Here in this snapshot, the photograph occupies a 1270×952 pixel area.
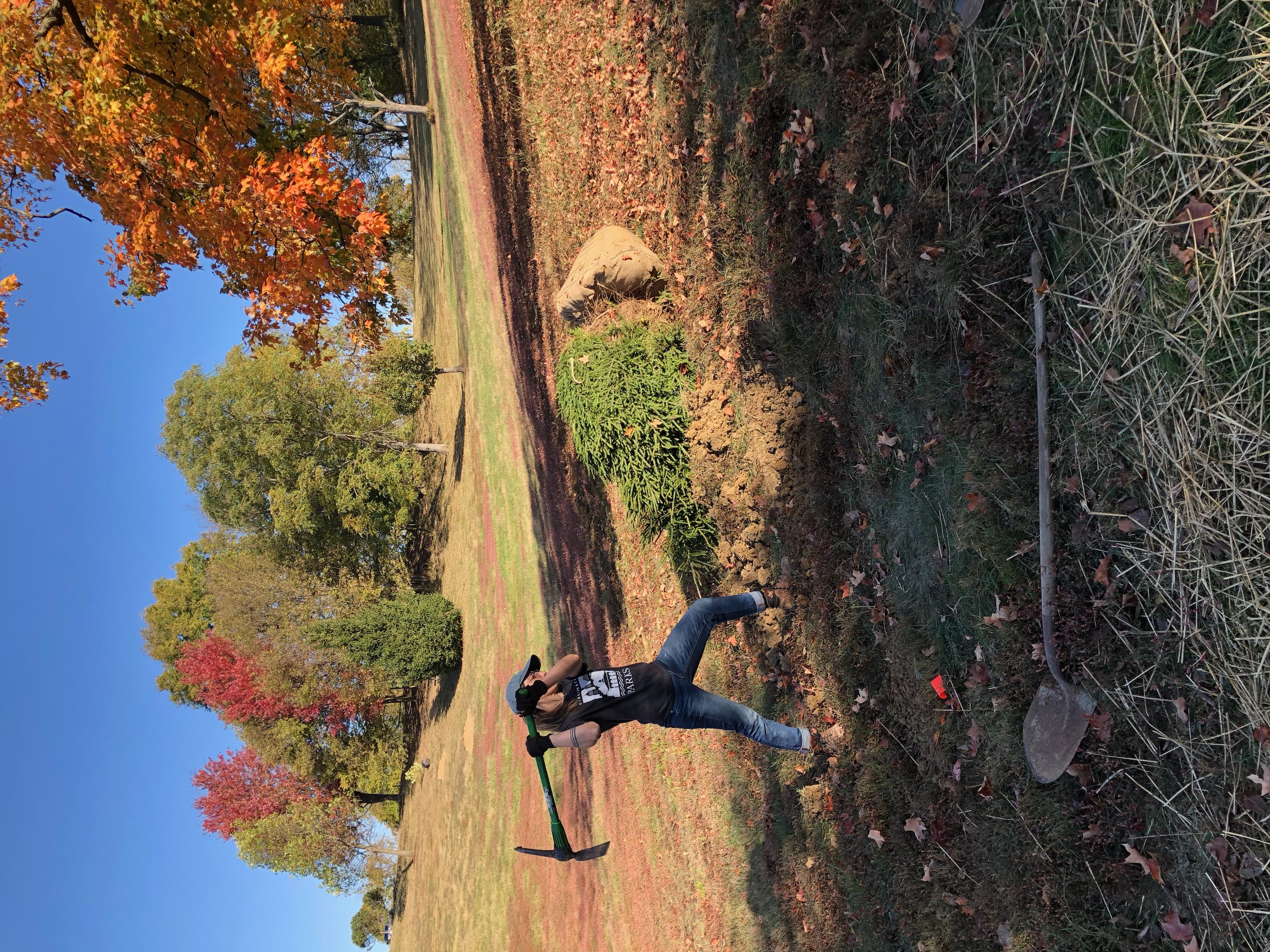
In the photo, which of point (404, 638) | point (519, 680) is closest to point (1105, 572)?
point (519, 680)

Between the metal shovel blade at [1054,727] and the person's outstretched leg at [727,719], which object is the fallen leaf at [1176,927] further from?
the person's outstretched leg at [727,719]

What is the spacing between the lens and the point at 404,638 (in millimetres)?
17250

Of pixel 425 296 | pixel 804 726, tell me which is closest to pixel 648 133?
pixel 804 726

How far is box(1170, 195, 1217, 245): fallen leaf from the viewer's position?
9.60 ft

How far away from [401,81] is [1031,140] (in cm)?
2375

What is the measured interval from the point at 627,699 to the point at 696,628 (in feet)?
2.53

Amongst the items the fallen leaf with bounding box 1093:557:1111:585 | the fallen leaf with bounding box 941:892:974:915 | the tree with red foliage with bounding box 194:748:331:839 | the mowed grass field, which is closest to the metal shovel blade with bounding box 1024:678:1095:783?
the fallen leaf with bounding box 1093:557:1111:585

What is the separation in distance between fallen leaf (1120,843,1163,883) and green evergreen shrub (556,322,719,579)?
4.41m

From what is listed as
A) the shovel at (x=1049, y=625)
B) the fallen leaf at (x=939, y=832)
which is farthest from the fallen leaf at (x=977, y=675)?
the fallen leaf at (x=939, y=832)

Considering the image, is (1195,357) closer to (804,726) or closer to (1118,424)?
(1118,424)

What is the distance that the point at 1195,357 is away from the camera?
10.1ft

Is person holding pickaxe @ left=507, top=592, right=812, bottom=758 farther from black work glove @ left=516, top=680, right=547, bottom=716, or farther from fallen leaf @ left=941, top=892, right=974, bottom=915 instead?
fallen leaf @ left=941, top=892, right=974, bottom=915

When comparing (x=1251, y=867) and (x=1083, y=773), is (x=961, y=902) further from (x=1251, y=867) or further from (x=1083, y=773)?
(x=1251, y=867)

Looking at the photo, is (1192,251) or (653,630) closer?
(1192,251)
